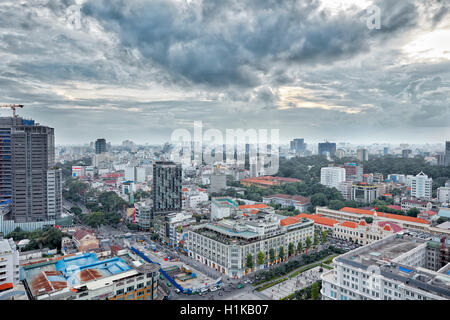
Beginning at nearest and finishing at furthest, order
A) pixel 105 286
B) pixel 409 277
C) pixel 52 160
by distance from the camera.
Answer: pixel 409 277, pixel 105 286, pixel 52 160

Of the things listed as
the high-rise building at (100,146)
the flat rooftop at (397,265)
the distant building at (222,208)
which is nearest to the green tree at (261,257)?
the flat rooftop at (397,265)

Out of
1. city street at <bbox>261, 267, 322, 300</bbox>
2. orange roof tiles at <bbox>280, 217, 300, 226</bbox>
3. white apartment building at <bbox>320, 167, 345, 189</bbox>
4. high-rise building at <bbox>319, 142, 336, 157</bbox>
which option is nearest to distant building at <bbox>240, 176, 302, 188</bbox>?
white apartment building at <bbox>320, 167, 345, 189</bbox>

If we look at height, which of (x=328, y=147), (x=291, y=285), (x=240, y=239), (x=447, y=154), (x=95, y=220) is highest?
(x=328, y=147)

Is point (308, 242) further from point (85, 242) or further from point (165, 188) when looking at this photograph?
point (85, 242)

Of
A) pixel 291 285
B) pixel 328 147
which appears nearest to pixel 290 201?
pixel 291 285

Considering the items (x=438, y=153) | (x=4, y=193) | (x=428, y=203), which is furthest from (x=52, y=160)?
(x=438, y=153)

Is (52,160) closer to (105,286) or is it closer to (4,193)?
(4,193)

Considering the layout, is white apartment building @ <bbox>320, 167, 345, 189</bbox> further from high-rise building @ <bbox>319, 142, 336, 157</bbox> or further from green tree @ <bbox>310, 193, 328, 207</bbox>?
high-rise building @ <bbox>319, 142, 336, 157</bbox>
